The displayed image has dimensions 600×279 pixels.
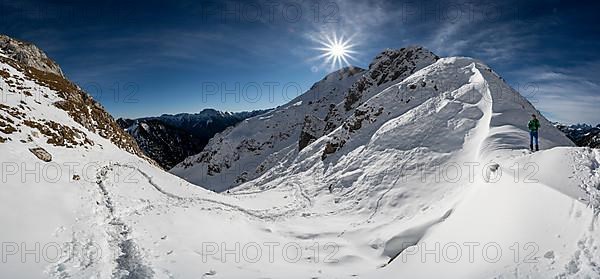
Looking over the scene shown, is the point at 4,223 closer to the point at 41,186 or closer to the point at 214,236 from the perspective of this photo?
the point at 41,186

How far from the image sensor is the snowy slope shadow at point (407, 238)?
1404 cm

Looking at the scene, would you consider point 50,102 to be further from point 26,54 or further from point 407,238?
point 407,238

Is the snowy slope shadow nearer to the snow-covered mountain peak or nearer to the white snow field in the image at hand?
the white snow field

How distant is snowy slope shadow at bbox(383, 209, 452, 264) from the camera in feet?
46.1

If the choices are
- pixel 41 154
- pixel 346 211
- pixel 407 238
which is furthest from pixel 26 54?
pixel 407 238

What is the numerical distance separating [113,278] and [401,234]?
36.3ft

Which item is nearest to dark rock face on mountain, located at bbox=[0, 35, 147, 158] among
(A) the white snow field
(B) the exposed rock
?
(A) the white snow field

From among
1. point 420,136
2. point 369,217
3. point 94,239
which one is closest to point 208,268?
point 94,239

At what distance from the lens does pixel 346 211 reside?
926 inches

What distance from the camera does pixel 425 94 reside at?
37812 mm

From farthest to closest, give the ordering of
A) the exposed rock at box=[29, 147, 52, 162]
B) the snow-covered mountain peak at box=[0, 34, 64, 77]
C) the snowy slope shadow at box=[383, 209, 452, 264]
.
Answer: the snow-covered mountain peak at box=[0, 34, 64, 77] → the exposed rock at box=[29, 147, 52, 162] → the snowy slope shadow at box=[383, 209, 452, 264]

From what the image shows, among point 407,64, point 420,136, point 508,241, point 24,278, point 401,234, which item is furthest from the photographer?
point 407,64

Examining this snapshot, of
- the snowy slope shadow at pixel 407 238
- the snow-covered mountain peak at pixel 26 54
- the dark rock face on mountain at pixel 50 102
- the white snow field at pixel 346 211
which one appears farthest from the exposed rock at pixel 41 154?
the snow-covered mountain peak at pixel 26 54

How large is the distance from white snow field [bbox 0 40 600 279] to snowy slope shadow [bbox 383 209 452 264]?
6cm
